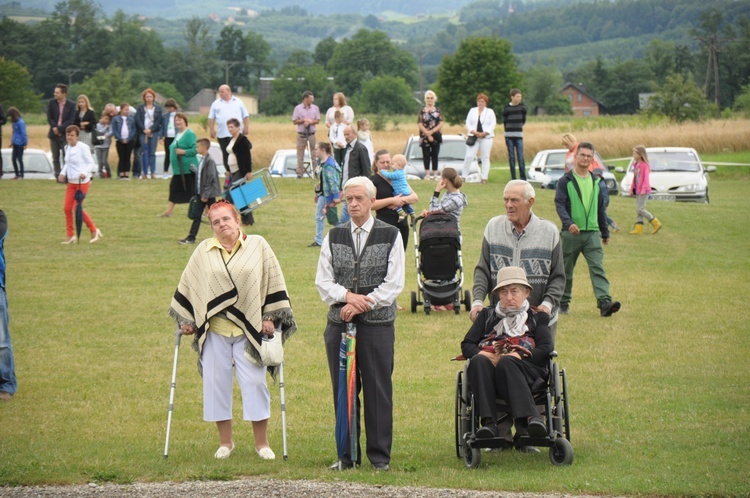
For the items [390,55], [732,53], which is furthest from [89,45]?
[732,53]

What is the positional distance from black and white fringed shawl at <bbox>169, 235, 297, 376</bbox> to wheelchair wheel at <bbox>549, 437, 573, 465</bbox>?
2372mm

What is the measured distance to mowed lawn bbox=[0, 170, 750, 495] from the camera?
8188 millimetres

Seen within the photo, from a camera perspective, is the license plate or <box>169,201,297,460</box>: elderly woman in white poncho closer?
<box>169,201,297,460</box>: elderly woman in white poncho

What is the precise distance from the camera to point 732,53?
11825 centimetres

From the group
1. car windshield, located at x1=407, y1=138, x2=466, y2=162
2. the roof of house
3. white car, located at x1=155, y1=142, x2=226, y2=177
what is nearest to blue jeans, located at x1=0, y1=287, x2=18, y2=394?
car windshield, located at x1=407, y1=138, x2=466, y2=162

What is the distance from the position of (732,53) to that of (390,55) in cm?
6575

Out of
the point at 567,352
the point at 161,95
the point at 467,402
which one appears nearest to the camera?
the point at 467,402

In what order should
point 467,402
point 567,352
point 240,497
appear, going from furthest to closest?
point 567,352
point 467,402
point 240,497

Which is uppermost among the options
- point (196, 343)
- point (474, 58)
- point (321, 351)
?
point (474, 58)

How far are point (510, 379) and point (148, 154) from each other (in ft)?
77.2

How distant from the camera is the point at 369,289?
27.3ft

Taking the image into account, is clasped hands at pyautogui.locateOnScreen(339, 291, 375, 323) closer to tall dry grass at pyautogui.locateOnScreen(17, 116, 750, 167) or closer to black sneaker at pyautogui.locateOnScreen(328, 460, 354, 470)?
black sneaker at pyautogui.locateOnScreen(328, 460, 354, 470)

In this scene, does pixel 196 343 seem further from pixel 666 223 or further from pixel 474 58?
pixel 474 58

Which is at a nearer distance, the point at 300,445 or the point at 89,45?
the point at 300,445
